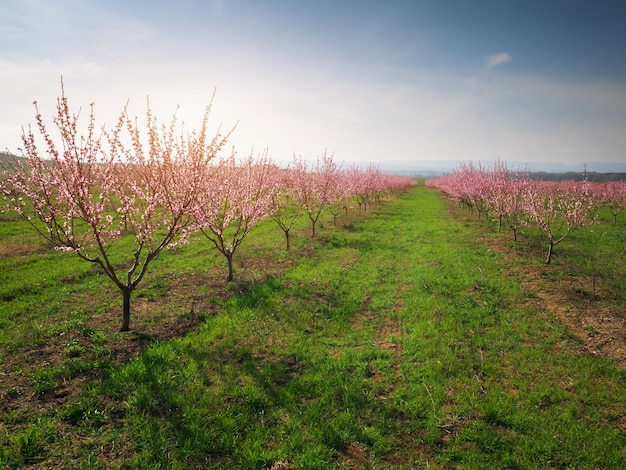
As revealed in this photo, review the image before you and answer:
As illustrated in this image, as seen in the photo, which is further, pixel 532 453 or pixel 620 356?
pixel 620 356

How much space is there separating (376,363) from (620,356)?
6.04m

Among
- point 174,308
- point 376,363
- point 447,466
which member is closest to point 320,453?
point 447,466

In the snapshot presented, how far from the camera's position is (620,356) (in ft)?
26.0

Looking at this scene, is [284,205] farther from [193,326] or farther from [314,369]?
[314,369]

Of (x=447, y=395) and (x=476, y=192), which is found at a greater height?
(x=476, y=192)

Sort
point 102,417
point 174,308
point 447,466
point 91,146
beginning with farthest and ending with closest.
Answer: point 174,308
point 91,146
point 102,417
point 447,466

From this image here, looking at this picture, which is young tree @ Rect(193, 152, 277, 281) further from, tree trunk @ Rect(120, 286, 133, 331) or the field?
tree trunk @ Rect(120, 286, 133, 331)

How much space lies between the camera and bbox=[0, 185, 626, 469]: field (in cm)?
527

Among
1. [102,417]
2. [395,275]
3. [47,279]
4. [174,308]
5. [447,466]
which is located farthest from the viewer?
[395,275]

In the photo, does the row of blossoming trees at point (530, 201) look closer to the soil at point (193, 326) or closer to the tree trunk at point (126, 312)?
the soil at point (193, 326)

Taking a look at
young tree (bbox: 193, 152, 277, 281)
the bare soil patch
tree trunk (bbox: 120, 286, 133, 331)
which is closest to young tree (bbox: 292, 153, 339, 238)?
young tree (bbox: 193, 152, 277, 281)

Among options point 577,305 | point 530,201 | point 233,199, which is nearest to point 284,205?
point 233,199

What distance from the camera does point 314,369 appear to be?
24.9 feet

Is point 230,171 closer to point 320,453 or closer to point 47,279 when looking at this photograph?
point 47,279
